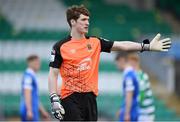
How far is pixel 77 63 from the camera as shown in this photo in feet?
26.9

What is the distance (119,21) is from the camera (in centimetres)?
2202

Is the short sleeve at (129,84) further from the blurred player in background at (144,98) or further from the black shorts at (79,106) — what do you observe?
the black shorts at (79,106)

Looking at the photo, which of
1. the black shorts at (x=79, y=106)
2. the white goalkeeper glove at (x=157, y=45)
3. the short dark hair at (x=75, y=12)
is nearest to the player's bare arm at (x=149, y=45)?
the white goalkeeper glove at (x=157, y=45)

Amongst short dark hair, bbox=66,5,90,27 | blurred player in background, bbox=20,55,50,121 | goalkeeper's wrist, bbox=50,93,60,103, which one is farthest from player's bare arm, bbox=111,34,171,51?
blurred player in background, bbox=20,55,50,121

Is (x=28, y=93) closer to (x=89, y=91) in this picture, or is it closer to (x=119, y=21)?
(x=89, y=91)

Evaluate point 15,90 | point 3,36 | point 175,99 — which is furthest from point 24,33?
point 175,99

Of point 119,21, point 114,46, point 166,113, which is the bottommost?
point 166,113

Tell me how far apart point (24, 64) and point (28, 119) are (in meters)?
6.31

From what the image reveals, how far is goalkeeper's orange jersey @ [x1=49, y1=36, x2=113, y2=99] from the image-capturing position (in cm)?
820

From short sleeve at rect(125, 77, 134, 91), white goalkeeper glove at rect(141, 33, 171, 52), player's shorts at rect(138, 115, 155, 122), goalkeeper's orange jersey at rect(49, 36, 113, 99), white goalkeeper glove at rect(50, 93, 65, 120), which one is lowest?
player's shorts at rect(138, 115, 155, 122)

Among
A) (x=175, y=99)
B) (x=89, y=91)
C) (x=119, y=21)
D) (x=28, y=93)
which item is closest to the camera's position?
(x=89, y=91)

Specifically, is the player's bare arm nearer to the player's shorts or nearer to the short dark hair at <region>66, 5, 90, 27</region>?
the short dark hair at <region>66, 5, 90, 27</region>

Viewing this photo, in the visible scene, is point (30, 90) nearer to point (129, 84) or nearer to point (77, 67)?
point (129, 84)

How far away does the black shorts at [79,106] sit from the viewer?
822 centimetres
